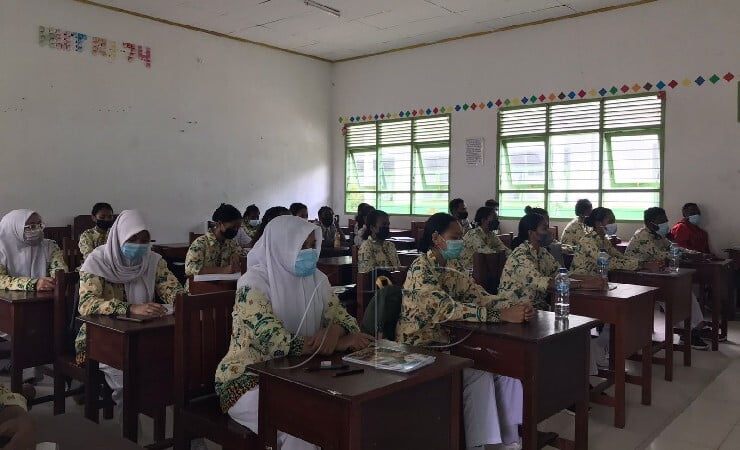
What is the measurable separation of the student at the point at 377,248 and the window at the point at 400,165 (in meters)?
3.13

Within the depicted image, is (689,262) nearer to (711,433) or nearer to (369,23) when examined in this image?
(711,433)

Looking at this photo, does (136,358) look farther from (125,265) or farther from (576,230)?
(576,230)

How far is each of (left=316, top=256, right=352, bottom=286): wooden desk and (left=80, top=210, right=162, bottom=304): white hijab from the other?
59.7 inches

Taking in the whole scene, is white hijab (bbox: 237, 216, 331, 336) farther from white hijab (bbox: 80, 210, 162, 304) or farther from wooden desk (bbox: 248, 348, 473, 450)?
white hijab (bbox: 80, 210, 162, 304)

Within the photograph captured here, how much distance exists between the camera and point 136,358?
2369mm

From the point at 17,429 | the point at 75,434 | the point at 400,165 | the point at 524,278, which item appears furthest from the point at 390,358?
the point at 400,165

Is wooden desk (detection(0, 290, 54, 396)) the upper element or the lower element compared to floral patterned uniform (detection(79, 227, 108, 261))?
lower

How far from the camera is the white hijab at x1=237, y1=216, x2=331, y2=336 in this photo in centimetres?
209

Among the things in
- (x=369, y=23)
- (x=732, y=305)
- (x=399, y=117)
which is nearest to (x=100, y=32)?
(x=369, y=23)

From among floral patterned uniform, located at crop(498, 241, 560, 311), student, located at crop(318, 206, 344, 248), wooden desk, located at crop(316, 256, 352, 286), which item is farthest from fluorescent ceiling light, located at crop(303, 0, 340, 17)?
floral patterned uniform, located at crop(498, 241, 560, 311)

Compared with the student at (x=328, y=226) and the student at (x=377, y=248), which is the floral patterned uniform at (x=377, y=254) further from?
the student at (x=328, y=226)

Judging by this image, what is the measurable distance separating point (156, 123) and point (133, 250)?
15.3 feet

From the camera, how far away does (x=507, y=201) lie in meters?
7.50

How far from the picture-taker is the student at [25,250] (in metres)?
3.56
